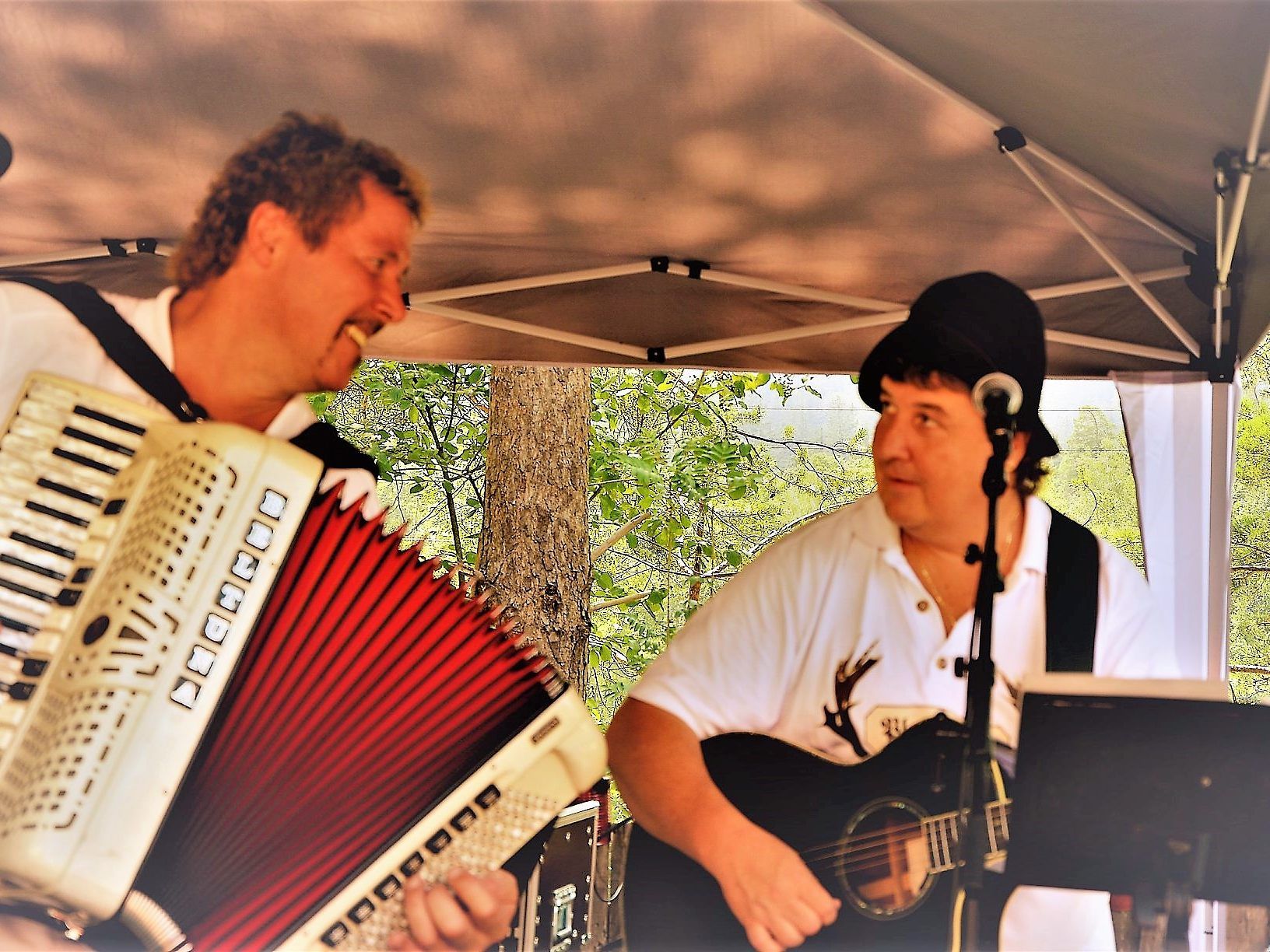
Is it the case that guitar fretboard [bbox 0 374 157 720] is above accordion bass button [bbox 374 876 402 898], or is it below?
above

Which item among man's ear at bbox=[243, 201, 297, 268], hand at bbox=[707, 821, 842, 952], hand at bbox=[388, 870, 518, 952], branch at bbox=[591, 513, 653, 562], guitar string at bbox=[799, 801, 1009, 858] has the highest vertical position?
branch at bbox=[591, 513, 653, 562]

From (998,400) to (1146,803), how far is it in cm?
97

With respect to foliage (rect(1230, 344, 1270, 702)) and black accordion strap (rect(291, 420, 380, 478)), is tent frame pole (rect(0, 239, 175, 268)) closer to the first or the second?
black accordion strap (rect(291, 420, 380, 478))

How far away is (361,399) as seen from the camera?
6.70 m

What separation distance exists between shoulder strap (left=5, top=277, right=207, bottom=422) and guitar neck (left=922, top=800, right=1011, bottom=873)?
5.96ft

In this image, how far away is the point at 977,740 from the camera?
245 cm

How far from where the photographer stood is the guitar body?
2.43 meters

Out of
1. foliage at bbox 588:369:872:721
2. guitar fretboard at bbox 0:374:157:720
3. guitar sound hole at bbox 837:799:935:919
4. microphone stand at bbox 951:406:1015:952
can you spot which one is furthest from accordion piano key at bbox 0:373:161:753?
foliage at bbox 588:369:872:721

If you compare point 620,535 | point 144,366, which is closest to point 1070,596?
point 144,366

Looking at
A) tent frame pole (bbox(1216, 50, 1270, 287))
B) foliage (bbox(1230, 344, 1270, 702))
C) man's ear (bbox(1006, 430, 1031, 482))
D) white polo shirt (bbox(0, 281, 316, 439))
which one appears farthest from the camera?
foliage (bbox(1230, 344, 1270, 702))

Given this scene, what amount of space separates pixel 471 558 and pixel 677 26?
185 inches

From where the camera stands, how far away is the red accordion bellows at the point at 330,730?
216 centimetres

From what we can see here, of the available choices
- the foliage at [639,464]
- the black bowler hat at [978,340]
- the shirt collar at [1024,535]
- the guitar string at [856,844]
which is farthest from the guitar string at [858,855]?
the foliage at [639,464]

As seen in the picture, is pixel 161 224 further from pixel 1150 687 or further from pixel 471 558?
pixel 471 558
